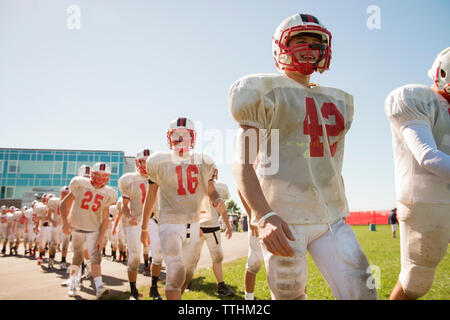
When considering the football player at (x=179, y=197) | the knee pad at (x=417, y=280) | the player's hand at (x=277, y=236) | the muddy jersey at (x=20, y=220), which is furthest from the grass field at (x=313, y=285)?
the muddy jersey at (x=20, y=220)

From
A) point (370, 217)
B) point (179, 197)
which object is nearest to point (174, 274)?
point (179, 197)

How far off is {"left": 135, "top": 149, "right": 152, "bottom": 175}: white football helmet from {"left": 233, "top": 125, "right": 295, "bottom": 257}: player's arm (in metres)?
5.45

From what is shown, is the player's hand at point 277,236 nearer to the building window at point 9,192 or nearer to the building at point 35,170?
the building at point 35,170

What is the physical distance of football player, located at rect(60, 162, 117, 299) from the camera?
6.83 m

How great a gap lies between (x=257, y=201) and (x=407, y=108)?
206 cm

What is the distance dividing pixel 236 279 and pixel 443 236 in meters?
5.59

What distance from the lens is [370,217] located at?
5831 centimetres

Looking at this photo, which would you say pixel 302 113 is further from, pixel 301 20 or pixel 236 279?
pixel 236 279

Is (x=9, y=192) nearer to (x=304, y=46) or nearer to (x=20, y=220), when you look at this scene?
(x=20, y=220)

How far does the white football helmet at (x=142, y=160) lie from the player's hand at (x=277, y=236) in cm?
570

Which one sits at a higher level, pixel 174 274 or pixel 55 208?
pixel 55 208

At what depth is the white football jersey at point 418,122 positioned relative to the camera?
3.19 metres

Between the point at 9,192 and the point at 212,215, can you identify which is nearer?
the point at 212,215
